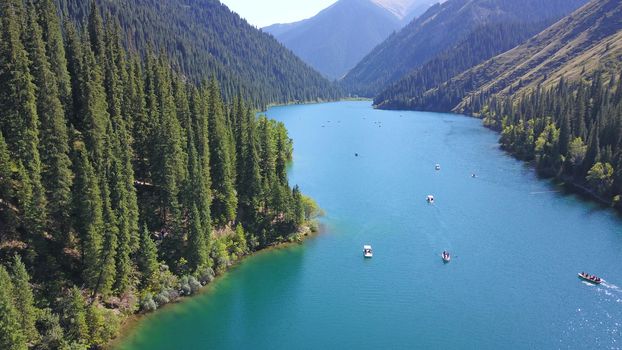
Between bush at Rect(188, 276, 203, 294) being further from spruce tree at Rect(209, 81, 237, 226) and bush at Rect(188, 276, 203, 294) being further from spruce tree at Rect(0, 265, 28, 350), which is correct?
spruce tree at Rect(0, 265, 28, 350)

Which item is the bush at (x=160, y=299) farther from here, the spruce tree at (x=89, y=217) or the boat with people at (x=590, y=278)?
the boat with people at (x=590, y=278)

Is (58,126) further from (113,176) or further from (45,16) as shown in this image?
(45,16)

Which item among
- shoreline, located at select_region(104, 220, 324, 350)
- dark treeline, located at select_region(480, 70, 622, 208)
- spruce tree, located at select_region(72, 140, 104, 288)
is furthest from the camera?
dark treeline, located at select_region(480, 70, 622, 208)

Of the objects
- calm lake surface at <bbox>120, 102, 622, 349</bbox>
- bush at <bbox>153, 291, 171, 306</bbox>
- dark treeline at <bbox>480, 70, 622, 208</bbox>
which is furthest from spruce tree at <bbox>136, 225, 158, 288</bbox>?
dark treeline at <bbox>480, 70, 622, 208</bbox>

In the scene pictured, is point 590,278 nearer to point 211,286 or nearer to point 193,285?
point 211,286

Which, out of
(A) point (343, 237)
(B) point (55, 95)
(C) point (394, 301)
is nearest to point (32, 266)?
(B) point (55, 95)

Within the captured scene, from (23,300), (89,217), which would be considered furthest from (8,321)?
(89,217)
